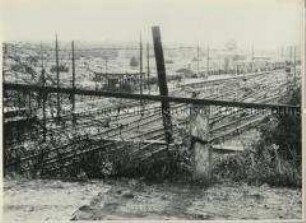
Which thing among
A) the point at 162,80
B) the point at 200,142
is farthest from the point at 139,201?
the point at 162,80

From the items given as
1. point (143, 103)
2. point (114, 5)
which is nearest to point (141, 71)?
point (143, 103)

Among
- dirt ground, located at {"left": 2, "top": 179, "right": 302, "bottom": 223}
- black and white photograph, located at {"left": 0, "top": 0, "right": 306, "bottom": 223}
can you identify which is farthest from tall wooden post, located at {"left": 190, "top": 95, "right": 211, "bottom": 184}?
dirt ground, located at {"left": 2, "top": 179, "right": 302, "bottom": 223}

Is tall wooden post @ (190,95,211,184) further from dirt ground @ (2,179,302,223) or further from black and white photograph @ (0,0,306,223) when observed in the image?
dirt ground @ (2,179,302,223)

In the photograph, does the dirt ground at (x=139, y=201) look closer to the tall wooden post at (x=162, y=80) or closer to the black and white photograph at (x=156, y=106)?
the black and white photograph at (x=156, y=106)

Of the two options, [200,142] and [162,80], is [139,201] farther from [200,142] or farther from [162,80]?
[162,80]

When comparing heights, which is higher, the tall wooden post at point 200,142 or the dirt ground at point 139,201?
the tall wooden post at point 200,142

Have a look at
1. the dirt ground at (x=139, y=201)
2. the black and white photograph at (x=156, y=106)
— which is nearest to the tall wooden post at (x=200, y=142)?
the black and white photograph at (x=156, y=106)
